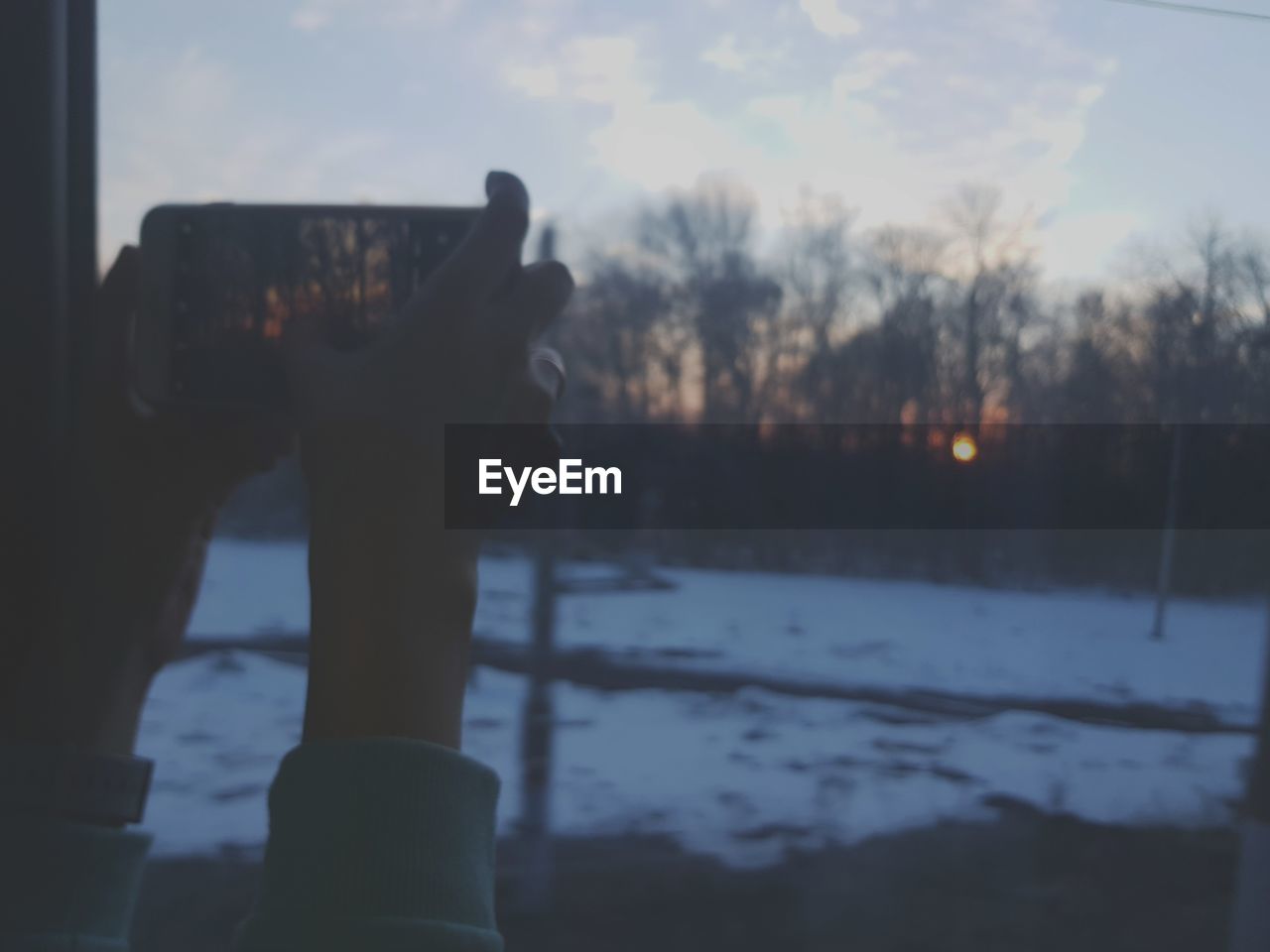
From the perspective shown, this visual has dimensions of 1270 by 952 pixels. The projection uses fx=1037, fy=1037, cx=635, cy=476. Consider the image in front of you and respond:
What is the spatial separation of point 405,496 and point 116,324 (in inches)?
21.0

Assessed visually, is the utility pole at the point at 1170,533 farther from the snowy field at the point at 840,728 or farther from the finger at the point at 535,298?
the finger at the point at 535,298

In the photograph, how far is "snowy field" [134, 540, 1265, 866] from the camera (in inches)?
83.9

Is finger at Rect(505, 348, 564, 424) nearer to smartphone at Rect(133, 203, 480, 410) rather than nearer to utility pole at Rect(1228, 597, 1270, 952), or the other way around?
smartphone at Rect(133, 203, 480, 410)

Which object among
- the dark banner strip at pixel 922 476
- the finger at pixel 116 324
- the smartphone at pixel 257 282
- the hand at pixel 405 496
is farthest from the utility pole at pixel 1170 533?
the finger at pixel 116 324

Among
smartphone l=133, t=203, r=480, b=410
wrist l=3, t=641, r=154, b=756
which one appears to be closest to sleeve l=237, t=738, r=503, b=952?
smartphone l=133, t=203, r=480, b=410

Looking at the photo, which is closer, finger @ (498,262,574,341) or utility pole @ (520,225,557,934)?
finger @ (498,262,574,341)

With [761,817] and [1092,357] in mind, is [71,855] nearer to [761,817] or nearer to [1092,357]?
[761,817]

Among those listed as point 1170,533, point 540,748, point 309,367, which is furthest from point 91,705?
point 1170,533

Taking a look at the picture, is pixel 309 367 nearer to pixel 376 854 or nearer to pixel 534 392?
pixel 534 392

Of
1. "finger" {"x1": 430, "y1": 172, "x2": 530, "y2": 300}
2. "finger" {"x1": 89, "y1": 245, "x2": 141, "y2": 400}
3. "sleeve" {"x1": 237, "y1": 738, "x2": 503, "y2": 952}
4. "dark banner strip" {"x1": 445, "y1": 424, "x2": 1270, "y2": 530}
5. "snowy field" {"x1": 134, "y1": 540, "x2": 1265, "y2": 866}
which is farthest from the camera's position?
"snowy field" {"x1": 134, "y1": 540, "x2": 1265, "y2": 866}

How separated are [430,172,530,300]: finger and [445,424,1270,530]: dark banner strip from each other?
1.21 metres

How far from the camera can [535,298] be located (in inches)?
29.5

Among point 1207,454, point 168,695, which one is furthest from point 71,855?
point 1207,454

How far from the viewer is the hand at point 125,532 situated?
1.02 m
